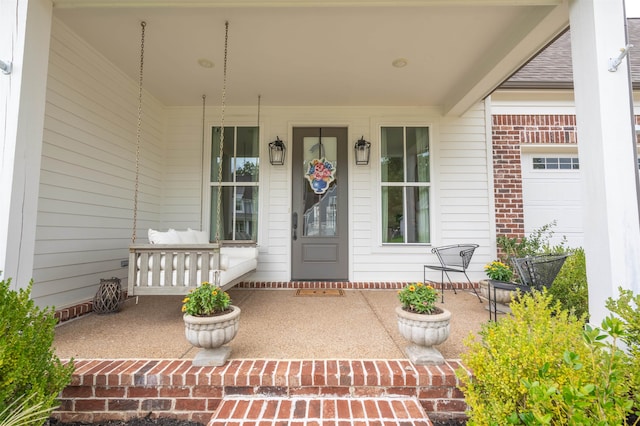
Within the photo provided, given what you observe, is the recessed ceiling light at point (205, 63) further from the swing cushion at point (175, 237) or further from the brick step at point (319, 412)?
the brick step at point (319, 412)

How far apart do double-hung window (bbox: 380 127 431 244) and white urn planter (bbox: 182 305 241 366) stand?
3.03 metres

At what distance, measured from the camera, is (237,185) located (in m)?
4.50

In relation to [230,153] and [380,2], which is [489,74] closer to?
[380,2]

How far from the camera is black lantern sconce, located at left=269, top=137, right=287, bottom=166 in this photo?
4352 millimetres

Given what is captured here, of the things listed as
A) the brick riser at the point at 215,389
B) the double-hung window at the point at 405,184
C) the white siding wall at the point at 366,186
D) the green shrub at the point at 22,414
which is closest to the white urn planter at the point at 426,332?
the brick riser at the point at 215,389

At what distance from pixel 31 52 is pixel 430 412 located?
3.56m

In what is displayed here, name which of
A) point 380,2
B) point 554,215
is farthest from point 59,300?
point 554,215

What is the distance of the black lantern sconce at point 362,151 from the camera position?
4.34 m

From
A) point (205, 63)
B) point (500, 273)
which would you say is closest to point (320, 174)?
point (205, 63)

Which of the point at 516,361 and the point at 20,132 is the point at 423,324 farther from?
the point at 20,132

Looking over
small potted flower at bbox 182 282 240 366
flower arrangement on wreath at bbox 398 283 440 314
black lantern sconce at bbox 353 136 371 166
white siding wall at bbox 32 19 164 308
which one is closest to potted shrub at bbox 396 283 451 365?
flower arrangement on wreath at bbox 398 283 440 314

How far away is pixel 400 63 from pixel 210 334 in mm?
3399

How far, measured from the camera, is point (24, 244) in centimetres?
194

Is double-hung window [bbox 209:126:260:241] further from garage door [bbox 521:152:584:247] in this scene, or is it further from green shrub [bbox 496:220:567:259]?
garage door [bbox 521:152:584:247]
